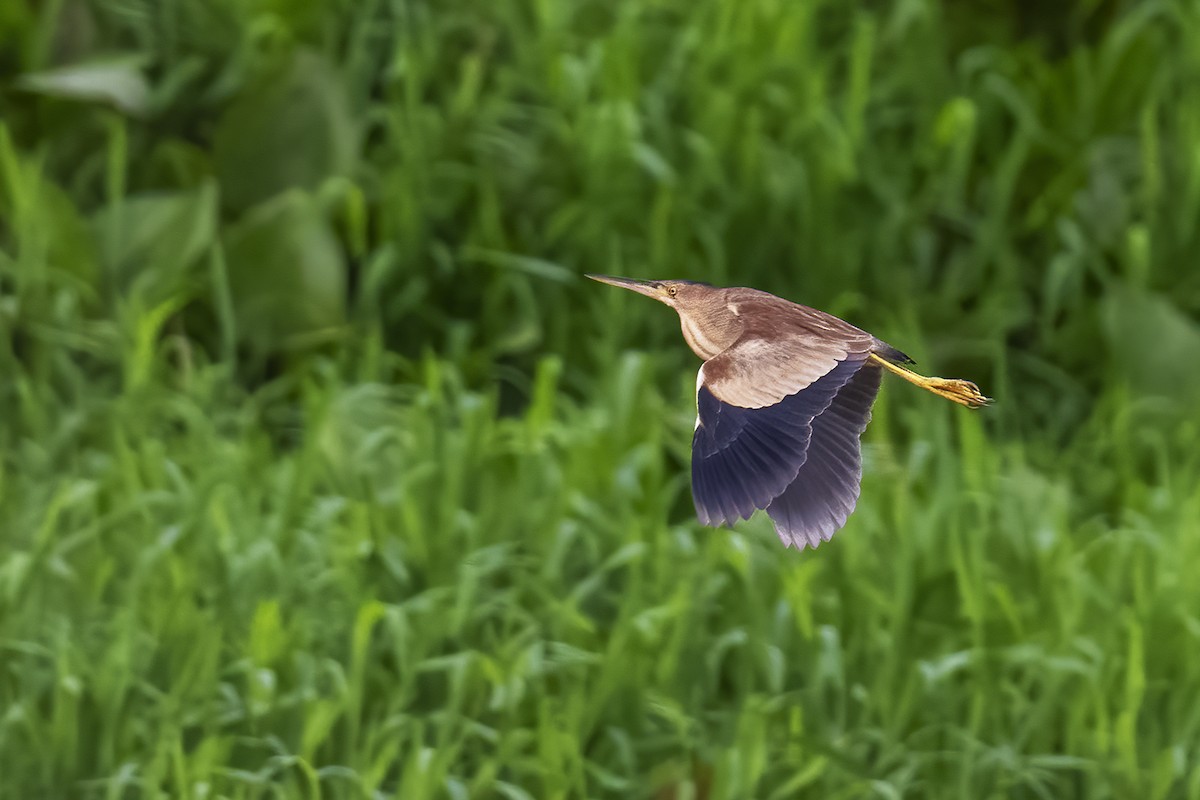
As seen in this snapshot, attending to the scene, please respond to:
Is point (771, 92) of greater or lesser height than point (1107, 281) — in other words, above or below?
above

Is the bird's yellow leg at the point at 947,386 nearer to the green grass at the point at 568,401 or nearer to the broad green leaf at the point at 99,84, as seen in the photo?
the green grass at the point at 568,401

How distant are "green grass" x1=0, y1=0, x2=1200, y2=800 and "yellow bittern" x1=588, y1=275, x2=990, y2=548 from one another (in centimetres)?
161

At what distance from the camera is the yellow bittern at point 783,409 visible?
770mm

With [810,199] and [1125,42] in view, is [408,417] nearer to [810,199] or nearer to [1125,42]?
[810,199]

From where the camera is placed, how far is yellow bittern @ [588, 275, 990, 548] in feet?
2.53

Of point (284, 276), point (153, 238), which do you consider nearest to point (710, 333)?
point (284, 276)

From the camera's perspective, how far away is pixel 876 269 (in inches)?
135

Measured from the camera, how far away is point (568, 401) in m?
3.16

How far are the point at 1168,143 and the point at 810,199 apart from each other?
0.80 meters

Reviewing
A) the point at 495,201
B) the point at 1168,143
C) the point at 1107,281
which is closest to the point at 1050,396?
the point at 1107,281

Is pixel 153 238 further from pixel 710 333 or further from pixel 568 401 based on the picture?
pixel 710 333

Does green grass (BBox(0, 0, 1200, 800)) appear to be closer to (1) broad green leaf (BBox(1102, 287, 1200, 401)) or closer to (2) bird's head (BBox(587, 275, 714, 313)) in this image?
(1) broad green leaf (BBox(1102, 287, 1200, 401))

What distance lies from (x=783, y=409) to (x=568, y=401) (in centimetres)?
238

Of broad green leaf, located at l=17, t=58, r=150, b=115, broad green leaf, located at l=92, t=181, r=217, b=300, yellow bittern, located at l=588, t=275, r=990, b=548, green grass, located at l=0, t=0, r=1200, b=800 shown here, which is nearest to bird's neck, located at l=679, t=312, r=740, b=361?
yellow bittern, located at l=588, t=275, r=990, b=548
